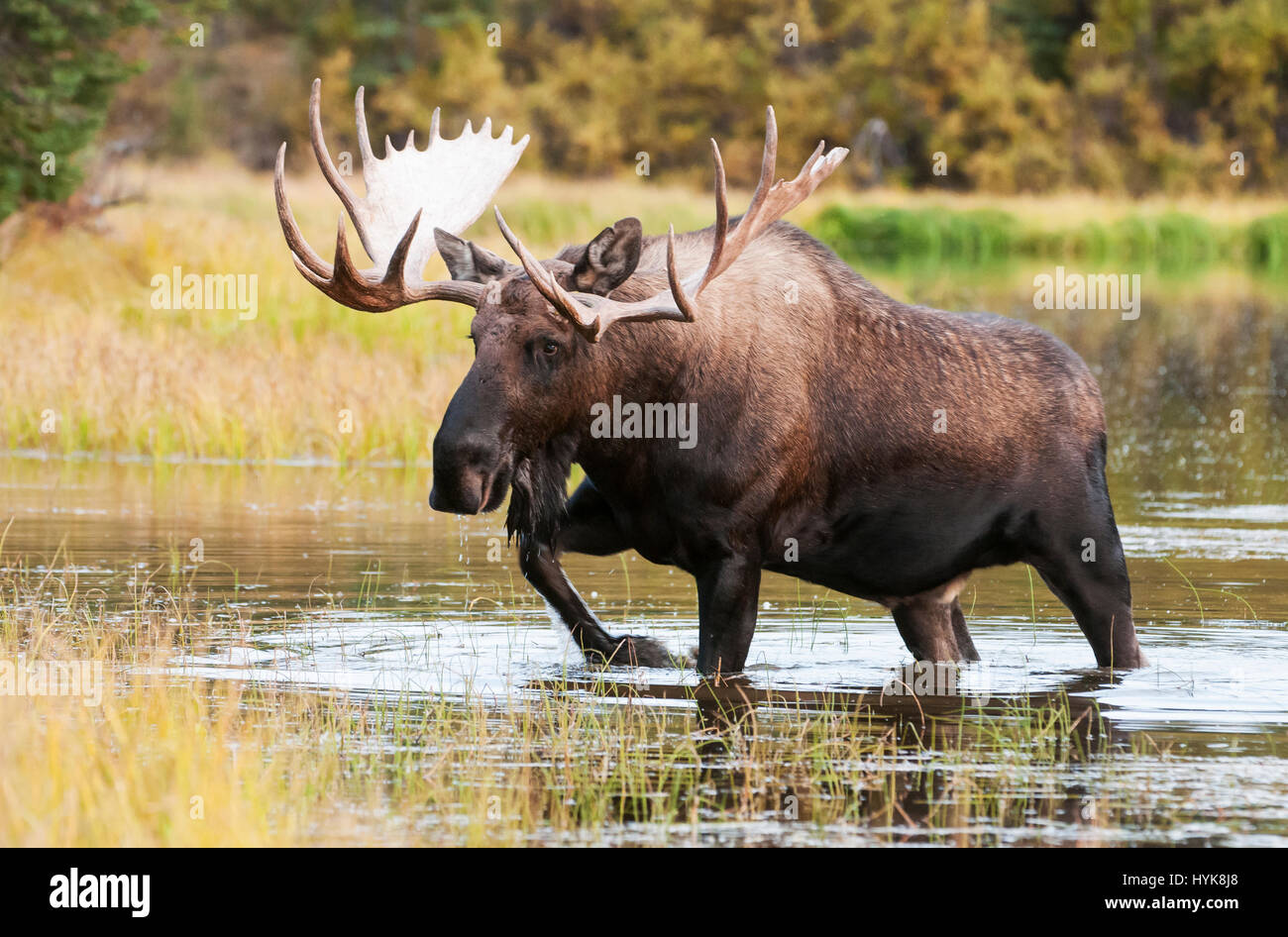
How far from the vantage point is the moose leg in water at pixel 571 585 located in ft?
27.6

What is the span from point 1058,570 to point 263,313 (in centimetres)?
1191

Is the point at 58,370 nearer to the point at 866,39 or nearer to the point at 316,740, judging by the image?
the point at 316,740

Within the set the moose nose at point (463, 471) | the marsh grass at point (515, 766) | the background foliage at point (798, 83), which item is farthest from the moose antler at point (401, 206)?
the background foliage at point (798, 83)

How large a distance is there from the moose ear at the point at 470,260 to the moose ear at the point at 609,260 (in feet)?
0.87

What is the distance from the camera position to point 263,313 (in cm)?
1916

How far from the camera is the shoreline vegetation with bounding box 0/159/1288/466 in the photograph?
50.6 ft

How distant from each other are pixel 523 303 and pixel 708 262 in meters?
0.75

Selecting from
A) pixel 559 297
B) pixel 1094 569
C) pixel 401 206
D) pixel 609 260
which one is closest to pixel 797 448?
pixel 609 260

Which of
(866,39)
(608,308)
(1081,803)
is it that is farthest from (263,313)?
(866,39)

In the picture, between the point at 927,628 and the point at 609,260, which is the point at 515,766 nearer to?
the point at 609,260

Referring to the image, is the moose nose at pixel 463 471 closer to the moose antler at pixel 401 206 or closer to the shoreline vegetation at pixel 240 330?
the moose antler at pixel 401 206

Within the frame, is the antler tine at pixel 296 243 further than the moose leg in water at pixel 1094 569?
No

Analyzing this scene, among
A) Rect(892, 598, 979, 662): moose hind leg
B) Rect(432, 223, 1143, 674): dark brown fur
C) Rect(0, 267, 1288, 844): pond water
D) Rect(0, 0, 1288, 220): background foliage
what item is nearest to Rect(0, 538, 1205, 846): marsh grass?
Rect(0, 267, 1288, 844): pond water
